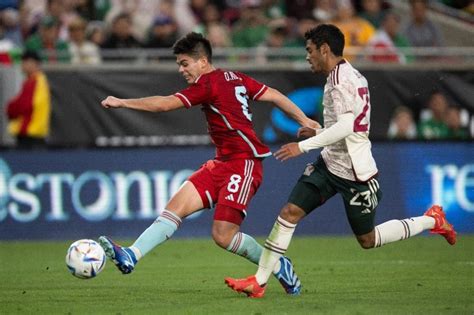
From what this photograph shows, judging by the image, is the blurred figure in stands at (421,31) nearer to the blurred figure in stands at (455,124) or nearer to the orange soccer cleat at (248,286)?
the blurred figure in stands at (455,124)

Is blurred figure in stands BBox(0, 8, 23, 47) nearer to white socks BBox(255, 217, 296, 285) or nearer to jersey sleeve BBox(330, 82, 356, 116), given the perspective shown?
white socks BBox(255, 217, 296, 285)

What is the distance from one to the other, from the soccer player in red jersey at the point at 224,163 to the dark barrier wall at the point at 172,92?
306 inches

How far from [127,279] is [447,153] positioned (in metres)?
6.67

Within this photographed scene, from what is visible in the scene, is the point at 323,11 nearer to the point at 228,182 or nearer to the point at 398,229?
the point at 398,229

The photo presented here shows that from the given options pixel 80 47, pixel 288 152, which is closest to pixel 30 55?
pixel 80 47

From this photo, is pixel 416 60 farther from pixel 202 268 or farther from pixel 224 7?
pixel 202 268

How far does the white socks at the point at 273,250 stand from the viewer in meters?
9.45

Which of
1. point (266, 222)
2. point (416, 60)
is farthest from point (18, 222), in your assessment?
point (416, 60)

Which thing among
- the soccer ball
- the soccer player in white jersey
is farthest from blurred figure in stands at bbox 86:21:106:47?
the soccer ball

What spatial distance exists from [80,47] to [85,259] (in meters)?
9.46

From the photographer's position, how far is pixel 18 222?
15.7 m

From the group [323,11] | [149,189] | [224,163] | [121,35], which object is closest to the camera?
[224,163]

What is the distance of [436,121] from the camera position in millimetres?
17734

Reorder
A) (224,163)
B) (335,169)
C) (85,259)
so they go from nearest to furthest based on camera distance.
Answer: (85,259)
(335,169)
(224,163)
